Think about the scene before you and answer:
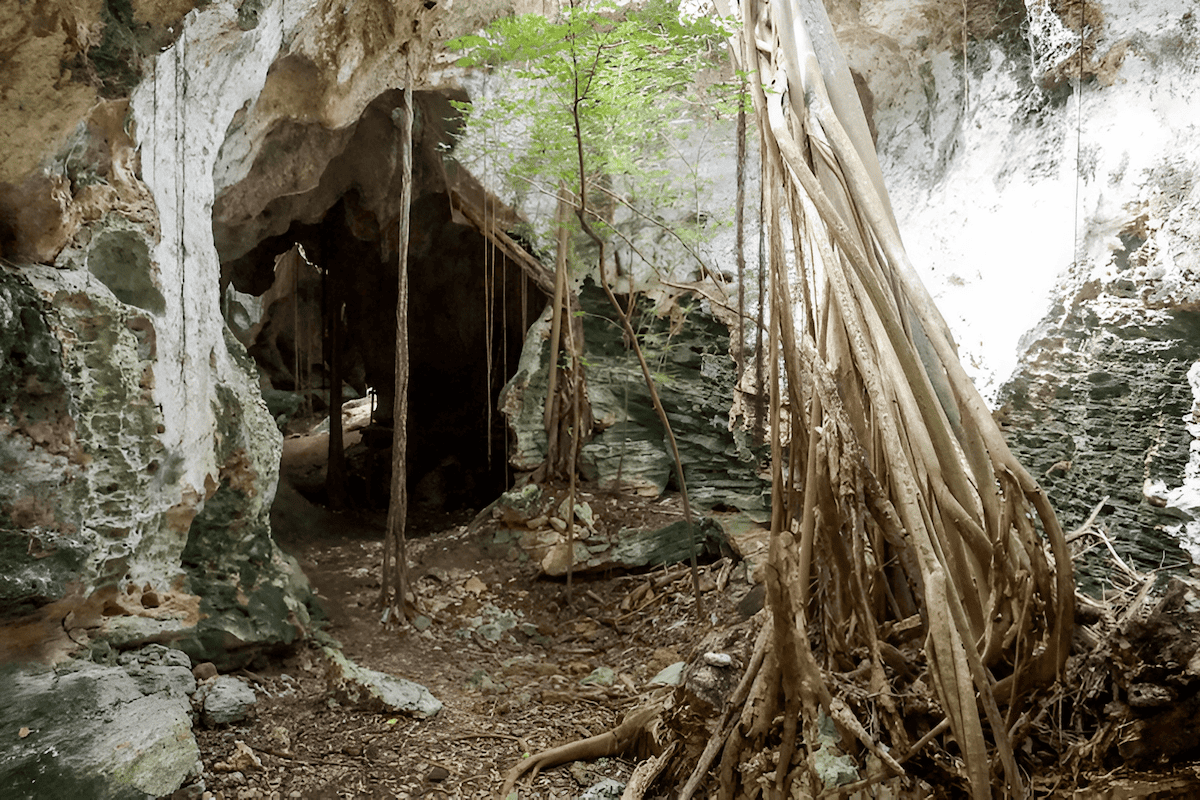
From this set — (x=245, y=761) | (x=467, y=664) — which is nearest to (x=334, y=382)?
(x=467, y=664)

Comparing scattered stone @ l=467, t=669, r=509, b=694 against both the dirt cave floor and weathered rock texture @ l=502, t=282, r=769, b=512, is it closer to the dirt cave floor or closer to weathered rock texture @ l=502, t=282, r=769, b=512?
the dirt cave floor

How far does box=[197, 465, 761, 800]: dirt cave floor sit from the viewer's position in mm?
3201

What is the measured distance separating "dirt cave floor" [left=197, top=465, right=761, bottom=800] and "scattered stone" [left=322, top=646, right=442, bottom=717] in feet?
0.18

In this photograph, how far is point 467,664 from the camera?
4.57 m

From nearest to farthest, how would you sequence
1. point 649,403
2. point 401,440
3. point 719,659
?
point 719,659 < point 401,440 < point 649,403

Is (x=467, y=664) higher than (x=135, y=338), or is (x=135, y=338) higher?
(x=135, y=338)

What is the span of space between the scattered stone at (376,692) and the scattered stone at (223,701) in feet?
1.45

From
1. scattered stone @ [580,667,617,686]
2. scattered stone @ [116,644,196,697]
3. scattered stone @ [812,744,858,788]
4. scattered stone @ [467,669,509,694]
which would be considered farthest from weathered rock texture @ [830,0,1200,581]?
scattered stone @ [116,644,196,697]

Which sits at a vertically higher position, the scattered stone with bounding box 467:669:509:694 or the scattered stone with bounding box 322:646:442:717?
the scattered stone with bounding box 322:646:442:717

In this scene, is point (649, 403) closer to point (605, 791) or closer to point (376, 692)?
point (376, 692)

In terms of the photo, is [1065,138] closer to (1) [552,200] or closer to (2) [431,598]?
(1) [552,200]

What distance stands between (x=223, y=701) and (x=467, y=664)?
1.49m

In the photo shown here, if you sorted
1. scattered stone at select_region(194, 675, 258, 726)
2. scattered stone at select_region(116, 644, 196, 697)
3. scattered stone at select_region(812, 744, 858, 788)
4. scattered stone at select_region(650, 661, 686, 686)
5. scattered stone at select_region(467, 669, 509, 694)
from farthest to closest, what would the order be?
scattered stone at select_region(467, 669, 509, 694), scattered stone at select_region(650, 661, 686, 686), scattered stone at select_region(194, 675, 258, 726), scattered stone at select_region(116, 644, 196, 697), scattered stone at select_region(812, 744, 858, 788)

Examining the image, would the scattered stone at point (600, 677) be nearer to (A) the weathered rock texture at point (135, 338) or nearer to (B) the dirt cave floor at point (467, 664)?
(B) the dirt cave floor at point (467, 664)
